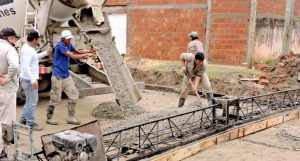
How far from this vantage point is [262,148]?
→ 6066 millimetres

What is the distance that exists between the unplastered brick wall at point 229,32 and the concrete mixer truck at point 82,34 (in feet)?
15.8

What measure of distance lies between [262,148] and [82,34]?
437 cm

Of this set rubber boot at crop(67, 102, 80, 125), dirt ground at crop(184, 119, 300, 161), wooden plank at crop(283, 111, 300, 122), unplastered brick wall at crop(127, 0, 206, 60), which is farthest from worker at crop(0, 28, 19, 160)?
unplastered brick wall at crop(127, 0, 206, 60)

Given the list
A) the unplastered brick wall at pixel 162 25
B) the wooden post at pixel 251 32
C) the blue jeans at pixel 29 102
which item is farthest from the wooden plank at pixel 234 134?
the unplastered brick wall at pixel 162 25

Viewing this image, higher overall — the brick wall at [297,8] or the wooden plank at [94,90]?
the brick wall at [297,8]

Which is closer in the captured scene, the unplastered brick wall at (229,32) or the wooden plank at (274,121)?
the wooden plank at (274,121)

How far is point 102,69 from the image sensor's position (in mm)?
8648

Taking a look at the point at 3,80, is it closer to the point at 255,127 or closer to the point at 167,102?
the point at 255,127

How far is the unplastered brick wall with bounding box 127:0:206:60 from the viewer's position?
1293 centimetres

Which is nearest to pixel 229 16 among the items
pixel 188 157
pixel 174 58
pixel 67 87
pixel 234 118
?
pixel 174 58

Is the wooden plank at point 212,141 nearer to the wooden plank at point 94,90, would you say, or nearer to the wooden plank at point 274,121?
the wooden plank at point 274,121

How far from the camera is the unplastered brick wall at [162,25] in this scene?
1293cm

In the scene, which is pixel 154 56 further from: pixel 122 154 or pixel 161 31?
pixel 122 154

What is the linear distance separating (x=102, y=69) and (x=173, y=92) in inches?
122
